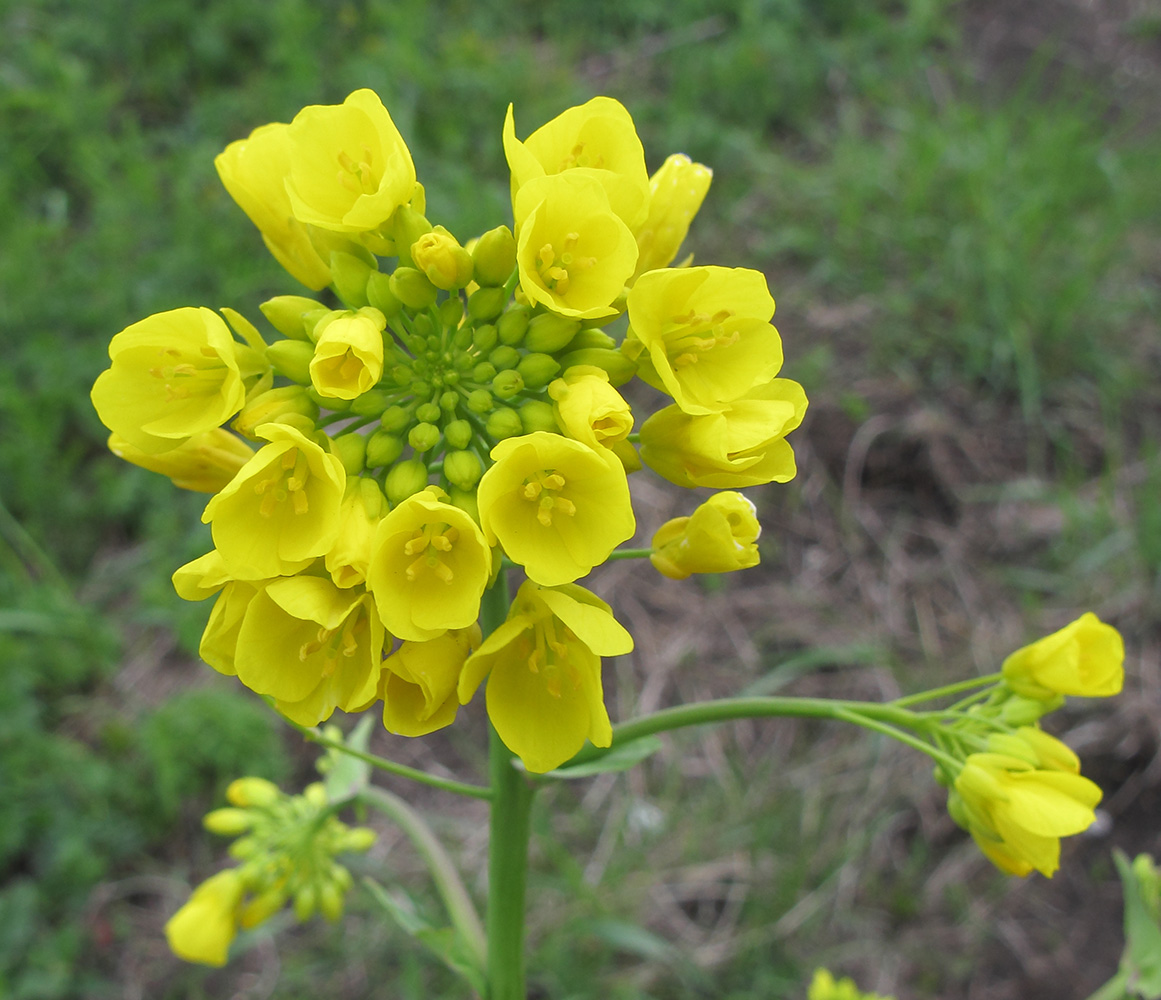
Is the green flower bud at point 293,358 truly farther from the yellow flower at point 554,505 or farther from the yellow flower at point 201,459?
the yellow flower at point 554,505

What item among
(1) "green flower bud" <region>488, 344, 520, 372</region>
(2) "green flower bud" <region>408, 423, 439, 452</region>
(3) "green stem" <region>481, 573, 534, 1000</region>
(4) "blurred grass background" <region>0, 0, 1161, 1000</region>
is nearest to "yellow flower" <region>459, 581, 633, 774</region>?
(3) "green stem" <region>481, 573, 534, 1000</region>

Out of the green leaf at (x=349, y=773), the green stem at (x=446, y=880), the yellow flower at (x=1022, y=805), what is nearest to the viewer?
the yellow flower at (x=1022, y=805)

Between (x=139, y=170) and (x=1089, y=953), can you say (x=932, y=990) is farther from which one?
(x=139, y=170)

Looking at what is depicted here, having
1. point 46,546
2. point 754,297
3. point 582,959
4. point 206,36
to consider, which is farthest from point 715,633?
point 206,36

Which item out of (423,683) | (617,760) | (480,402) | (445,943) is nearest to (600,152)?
(480,402)

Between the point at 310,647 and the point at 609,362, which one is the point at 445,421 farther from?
the point at 310,647

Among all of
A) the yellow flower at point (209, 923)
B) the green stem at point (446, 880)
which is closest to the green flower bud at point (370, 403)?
the green stem at point (446, 880)

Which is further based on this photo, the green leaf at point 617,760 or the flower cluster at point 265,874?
the flower cluster at point 265,874
